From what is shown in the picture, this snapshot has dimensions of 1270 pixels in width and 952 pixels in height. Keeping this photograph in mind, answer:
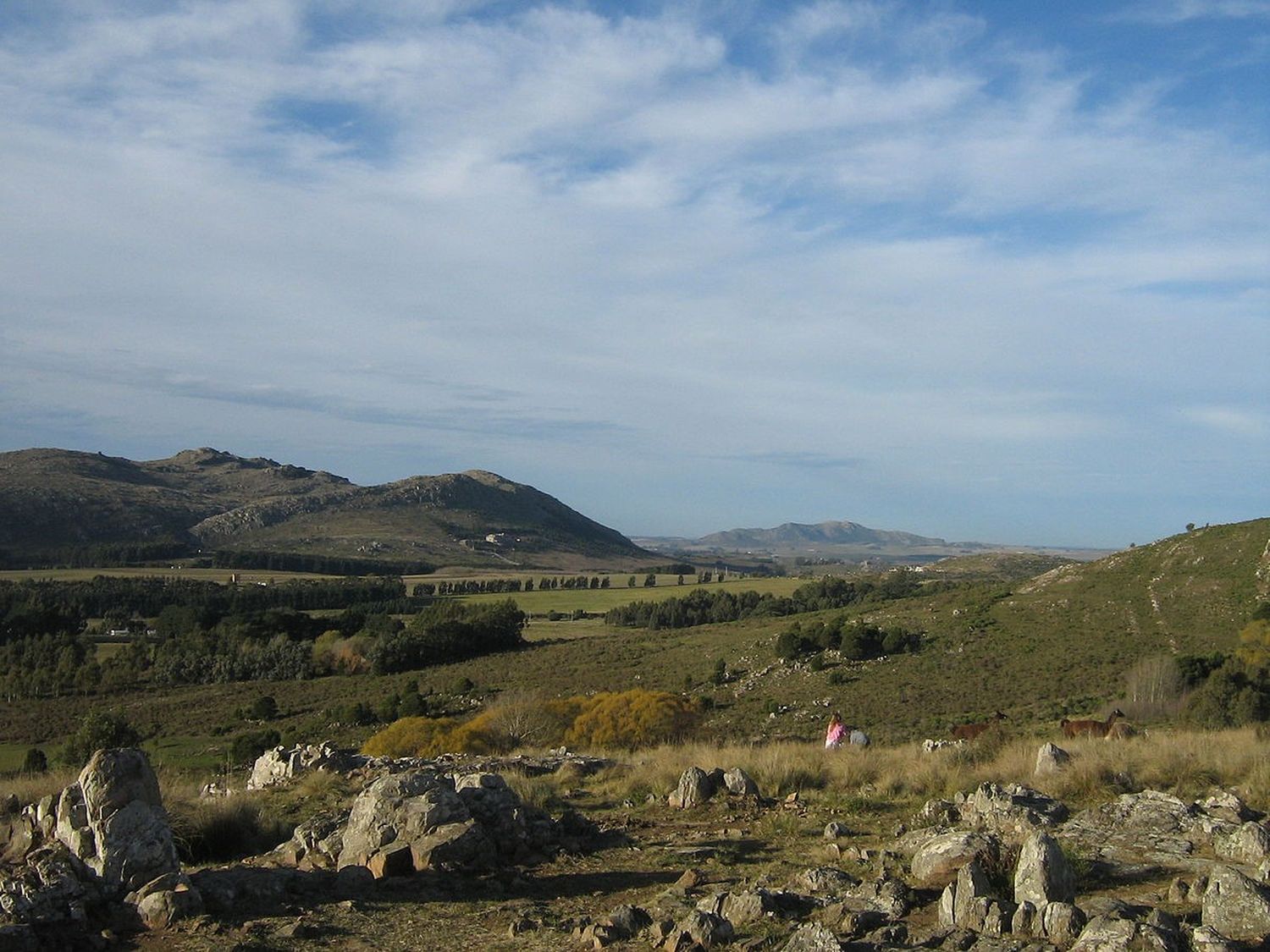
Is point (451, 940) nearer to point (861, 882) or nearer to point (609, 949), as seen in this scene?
point (609, 949)

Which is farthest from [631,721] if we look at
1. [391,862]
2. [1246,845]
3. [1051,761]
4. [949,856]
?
[1246,845]

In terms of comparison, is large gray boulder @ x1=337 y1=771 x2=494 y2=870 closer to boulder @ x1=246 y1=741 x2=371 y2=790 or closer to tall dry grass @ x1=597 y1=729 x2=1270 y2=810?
tall dry grass @ x1=597 y1=729 x2=1270 y2=810

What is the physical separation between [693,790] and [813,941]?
5.85m

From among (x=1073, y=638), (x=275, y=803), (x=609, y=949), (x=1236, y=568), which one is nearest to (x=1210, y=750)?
(x=609, y=949)

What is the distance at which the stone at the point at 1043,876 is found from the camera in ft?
23.2

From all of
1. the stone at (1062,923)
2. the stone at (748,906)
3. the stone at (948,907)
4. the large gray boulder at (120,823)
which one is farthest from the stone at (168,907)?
the stone at (1062,923)

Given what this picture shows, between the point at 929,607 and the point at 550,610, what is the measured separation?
5568 centimetres

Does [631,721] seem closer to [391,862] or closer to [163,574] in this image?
[391,862]

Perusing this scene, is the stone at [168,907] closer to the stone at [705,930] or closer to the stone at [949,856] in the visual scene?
the stone at [705,930]

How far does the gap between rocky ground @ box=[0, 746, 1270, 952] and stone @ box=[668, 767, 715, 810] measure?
1.89 ft

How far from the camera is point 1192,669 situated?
33.5m

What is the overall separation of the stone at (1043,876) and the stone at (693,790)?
5.28 m

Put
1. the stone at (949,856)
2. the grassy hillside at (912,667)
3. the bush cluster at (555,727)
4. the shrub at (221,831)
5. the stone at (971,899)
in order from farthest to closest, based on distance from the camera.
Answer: the grassy hillside at (912,667), the bush cluster at (555,727), the shrub at (221,831), the stone at (949,856), the stone at (971,899)

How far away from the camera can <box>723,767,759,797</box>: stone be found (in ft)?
40.7
